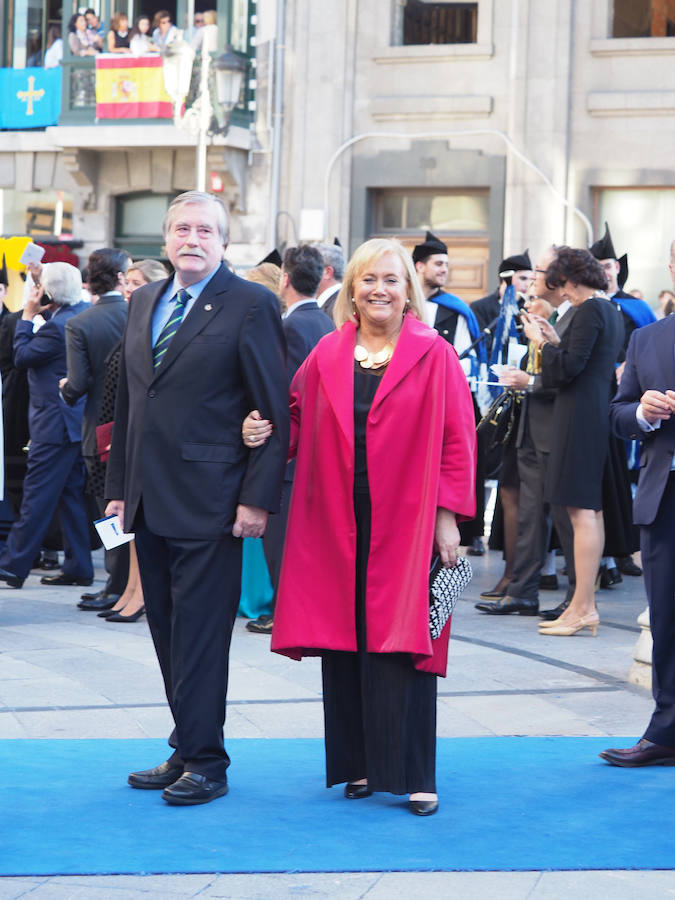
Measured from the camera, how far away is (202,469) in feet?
17.5

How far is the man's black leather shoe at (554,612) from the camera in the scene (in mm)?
9367

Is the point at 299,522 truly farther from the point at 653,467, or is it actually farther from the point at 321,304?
the point at 321,304

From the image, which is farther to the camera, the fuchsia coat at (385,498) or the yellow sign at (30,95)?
the yellow sign at (30,95)

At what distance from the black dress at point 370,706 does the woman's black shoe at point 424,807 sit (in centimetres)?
5

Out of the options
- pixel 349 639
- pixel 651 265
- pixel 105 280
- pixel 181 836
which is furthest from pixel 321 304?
pixel 651 265

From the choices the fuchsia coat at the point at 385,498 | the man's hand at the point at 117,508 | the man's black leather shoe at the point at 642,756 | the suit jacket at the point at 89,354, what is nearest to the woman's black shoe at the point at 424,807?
the fuchsia coat at the point at 385,498

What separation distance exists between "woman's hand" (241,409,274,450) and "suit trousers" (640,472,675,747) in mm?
1638

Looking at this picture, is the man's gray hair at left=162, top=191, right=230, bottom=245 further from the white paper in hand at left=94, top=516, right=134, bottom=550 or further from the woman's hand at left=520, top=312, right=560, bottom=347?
the woman's hand at left=520, top=312, right=560, bottom=347

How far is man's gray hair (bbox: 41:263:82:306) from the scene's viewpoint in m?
10.5

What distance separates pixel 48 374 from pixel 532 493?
3319 millimetres

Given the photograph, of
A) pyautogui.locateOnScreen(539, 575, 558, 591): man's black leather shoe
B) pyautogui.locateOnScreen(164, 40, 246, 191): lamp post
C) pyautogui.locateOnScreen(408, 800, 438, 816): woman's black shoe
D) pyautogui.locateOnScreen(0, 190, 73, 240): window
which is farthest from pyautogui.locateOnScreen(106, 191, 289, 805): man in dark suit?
pyautogui.locateOnScreen(0, 190, 73, 240): window

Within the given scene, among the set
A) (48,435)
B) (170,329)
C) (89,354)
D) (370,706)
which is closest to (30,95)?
(48,435)

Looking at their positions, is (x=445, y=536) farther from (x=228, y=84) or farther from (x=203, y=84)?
(x=228, y=84)

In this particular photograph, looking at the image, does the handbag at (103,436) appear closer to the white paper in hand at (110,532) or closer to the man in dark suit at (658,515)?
the white paper in hand at (110,532)
